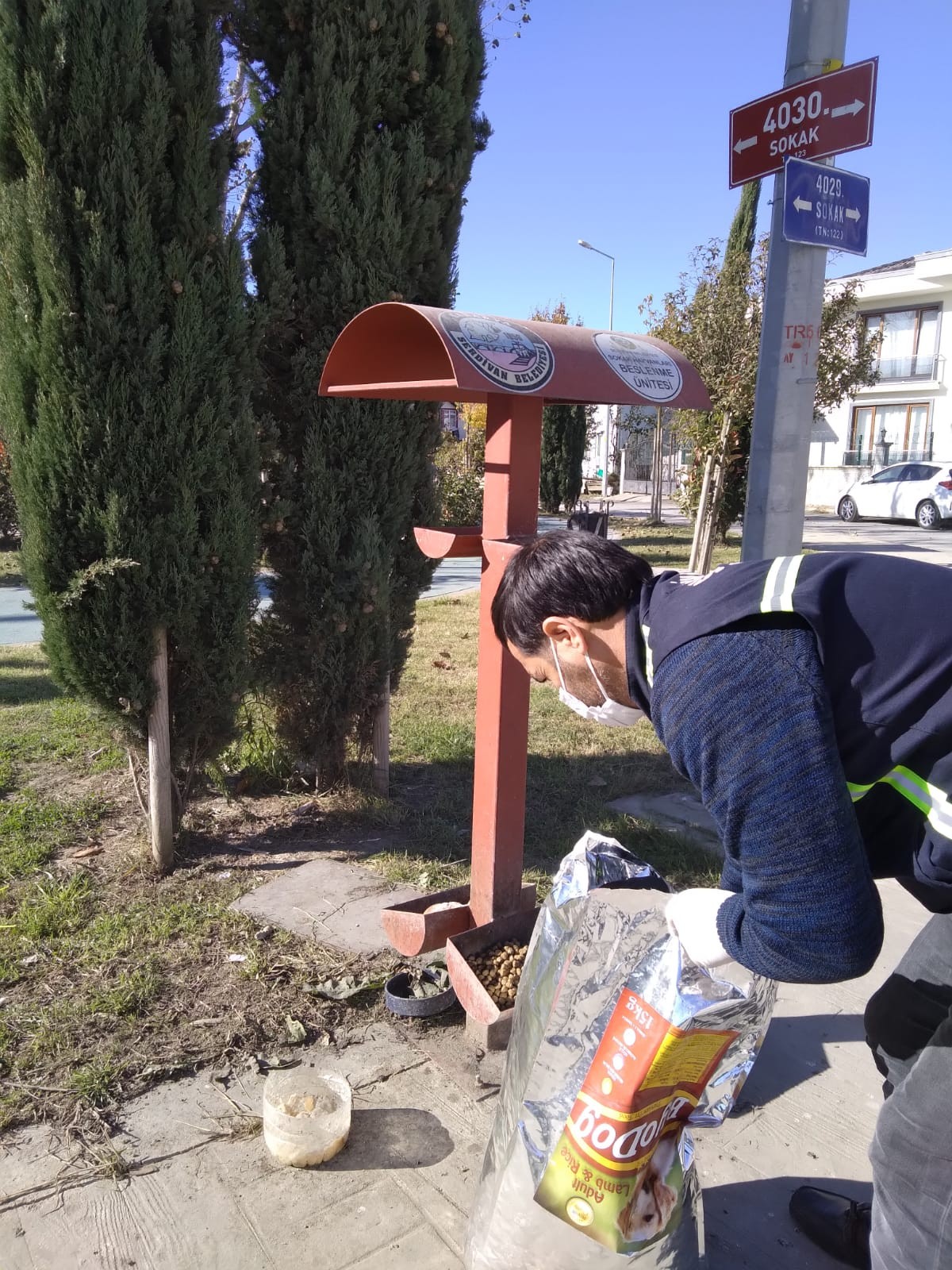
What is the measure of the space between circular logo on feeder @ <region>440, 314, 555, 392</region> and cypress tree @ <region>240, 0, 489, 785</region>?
1.68m

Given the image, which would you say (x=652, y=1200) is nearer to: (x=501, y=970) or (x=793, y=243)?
(x=501, y=970)

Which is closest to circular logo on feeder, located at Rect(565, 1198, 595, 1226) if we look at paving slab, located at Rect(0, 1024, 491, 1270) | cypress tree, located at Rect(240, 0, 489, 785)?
paving slab, located at Rect(0, 1024, 491, 1270)

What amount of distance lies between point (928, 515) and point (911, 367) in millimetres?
13485

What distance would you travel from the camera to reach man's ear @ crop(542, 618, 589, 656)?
1706mm

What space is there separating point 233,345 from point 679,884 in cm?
282

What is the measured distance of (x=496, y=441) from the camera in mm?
2773

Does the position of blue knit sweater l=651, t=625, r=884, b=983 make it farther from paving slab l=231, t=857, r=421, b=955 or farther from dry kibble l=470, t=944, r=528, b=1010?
paving slab l=231, t=857, r=421, b=955

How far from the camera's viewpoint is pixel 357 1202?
230 cm

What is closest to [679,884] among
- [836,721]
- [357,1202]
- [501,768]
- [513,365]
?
[501,768]

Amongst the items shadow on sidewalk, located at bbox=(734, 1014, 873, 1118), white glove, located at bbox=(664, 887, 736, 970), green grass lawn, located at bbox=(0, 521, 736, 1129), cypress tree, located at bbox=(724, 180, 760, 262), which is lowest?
shadow on sidewalk, located at bbox=(734, 1014, 873, 1118)

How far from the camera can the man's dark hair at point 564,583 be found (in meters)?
1.66

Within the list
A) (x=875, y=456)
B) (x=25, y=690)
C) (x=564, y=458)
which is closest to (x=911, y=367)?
(x=875, y=456)

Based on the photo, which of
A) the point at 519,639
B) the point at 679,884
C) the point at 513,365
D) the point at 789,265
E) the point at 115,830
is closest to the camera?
the point at 519,639

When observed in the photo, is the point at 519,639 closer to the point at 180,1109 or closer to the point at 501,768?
the point at 501,768
